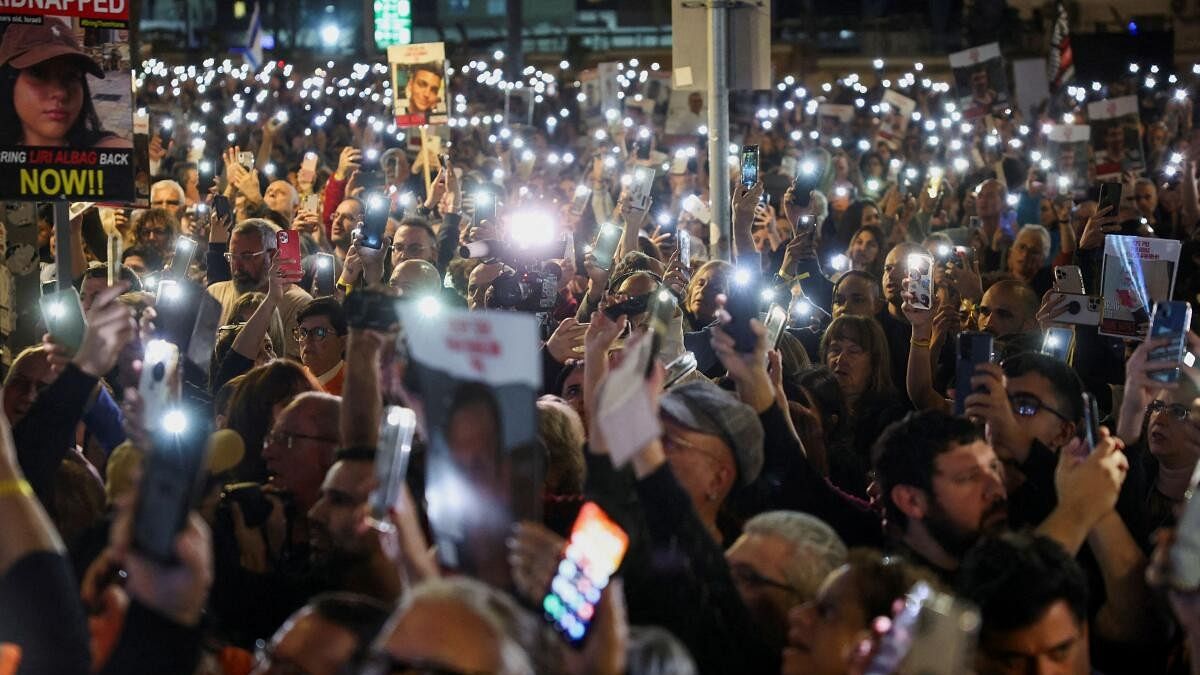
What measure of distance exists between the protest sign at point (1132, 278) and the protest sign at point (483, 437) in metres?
3.99

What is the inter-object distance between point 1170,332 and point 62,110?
14.2 feet

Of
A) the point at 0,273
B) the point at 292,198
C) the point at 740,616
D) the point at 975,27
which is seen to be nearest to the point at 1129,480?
the point at 740,616

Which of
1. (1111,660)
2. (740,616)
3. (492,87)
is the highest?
(492,87)

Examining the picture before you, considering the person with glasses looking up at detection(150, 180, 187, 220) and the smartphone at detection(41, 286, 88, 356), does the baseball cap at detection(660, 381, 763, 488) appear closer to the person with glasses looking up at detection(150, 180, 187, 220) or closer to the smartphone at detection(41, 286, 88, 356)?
the smartphone at detection(41, 286, 88, 356)

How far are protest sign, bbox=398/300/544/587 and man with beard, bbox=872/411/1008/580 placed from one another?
145cm

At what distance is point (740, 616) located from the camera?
344 cm

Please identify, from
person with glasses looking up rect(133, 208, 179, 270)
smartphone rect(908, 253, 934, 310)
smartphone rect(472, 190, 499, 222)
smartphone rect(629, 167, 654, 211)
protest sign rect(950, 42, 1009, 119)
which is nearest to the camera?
smartphone rect(908, 253, 934, 310)

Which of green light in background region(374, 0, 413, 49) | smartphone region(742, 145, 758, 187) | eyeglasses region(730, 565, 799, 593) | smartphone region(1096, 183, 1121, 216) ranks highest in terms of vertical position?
green light in background region(374, 0, 413, 49)

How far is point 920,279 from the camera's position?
7.08m

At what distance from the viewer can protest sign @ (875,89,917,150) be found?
17000mm

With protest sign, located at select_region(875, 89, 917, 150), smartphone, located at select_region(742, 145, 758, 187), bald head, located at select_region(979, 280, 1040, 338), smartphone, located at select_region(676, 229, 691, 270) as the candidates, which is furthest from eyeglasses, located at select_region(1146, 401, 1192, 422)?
protest sign, located at select_region(875, 89, 917, 150)

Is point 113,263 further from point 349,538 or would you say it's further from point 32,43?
point 349,538

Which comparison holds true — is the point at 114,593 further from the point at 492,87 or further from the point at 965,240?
the point at 492,87

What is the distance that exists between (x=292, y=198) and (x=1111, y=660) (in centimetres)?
879
